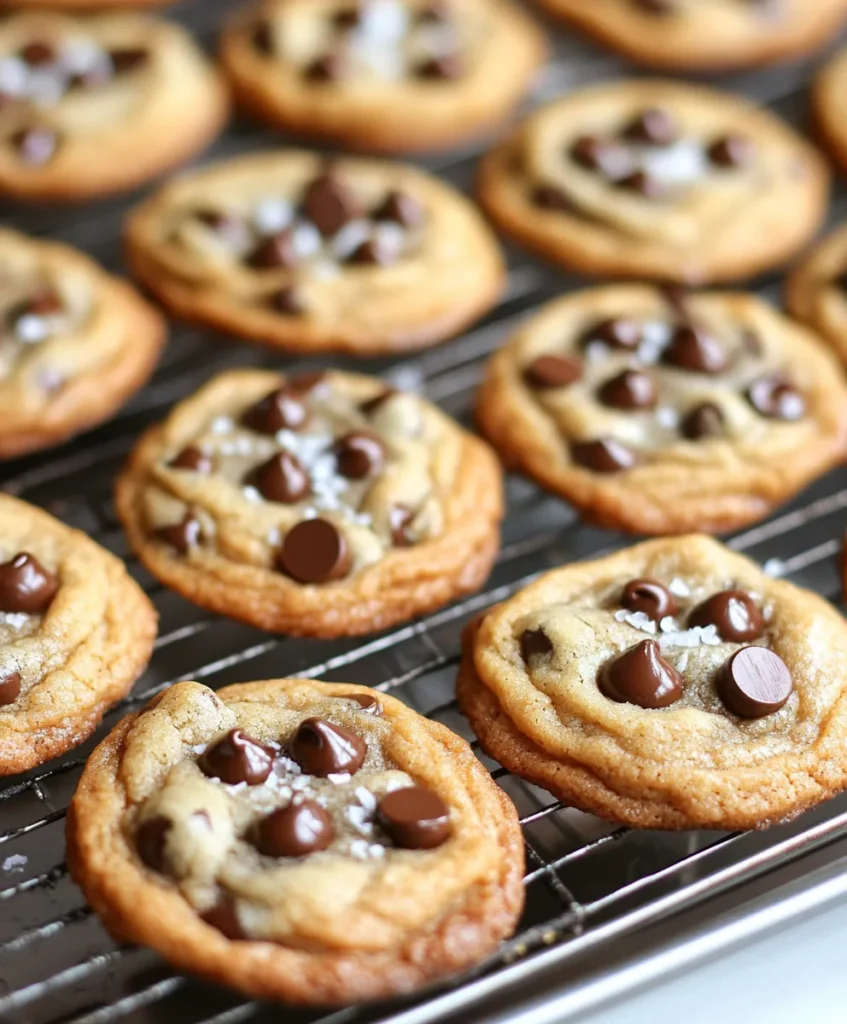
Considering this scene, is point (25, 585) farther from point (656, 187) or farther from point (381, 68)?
point (381, 68)

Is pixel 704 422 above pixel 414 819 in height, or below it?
above

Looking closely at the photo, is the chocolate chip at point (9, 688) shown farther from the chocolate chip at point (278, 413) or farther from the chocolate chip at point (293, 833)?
the chocolate chip at point (278, 413)

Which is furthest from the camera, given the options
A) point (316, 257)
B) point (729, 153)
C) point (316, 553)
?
point (729, 153)

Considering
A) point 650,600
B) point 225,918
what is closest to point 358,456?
point 650,600

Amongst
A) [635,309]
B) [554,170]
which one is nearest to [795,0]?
[554,170]

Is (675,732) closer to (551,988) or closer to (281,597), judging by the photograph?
(551,988)
